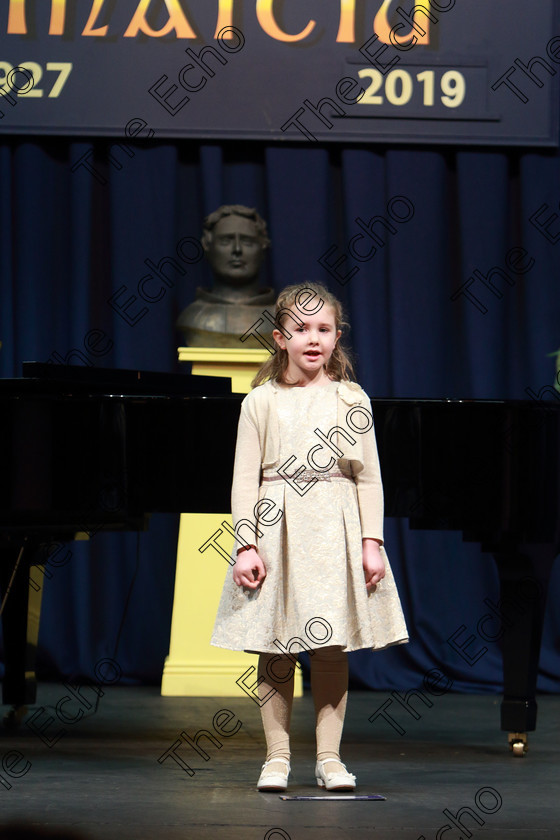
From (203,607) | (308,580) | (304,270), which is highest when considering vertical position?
(304,270)

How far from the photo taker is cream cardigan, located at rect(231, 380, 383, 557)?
8.05 feet

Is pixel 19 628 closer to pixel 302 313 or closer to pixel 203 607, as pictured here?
pixel 203 607

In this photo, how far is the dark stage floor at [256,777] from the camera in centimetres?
220

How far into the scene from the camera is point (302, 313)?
249 cm

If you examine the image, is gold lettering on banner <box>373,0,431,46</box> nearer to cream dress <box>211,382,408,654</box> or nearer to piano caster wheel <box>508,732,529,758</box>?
cream dress <box>211,382,408,654</box>

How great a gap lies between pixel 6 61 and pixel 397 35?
62.2 inches

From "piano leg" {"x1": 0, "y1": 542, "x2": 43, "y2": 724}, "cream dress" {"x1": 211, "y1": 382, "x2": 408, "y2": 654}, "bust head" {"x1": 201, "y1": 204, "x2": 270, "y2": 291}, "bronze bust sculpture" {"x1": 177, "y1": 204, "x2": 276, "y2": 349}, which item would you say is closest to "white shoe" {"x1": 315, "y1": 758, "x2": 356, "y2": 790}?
"cream dress" {"x1": 211, "y1": 382, "x2": 408, "y2": 654}

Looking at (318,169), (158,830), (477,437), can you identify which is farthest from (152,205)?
(158,830)

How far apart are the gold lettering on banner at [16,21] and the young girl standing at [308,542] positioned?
2632 mm

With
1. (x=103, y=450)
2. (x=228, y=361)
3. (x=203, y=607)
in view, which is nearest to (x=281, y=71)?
(x=228, y=361)

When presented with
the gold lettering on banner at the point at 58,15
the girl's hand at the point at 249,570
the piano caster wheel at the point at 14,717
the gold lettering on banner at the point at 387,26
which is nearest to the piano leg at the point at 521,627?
the girl's hand at the point at 249,570

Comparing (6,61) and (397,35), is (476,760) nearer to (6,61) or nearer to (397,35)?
(397,35)

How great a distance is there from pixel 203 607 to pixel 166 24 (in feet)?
7.59

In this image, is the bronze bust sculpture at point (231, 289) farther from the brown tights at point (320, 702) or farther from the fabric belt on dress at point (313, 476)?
the brown tights at point (320, 702)
